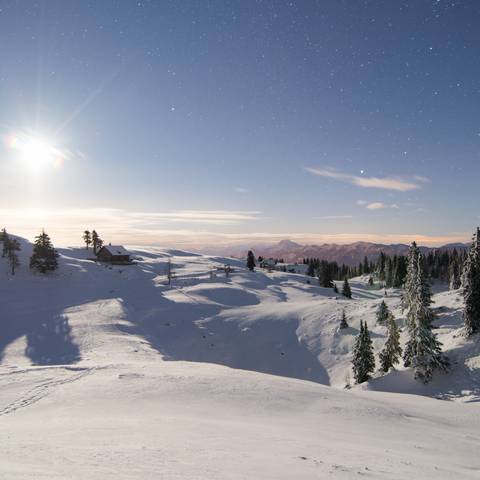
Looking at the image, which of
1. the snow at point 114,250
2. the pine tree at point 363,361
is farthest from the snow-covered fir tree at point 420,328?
the snow at point 114,250

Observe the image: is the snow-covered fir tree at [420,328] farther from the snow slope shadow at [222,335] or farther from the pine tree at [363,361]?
the snow slope shadow at [222,335]

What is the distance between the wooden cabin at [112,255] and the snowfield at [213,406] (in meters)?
45.7

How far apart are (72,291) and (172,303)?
65.7 feet

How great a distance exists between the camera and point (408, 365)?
38156mm

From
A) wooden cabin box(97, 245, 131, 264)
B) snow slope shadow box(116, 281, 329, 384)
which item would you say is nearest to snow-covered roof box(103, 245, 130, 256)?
wooden cabin box(97, 245, 131, 264)

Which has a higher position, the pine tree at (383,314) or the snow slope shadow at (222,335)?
the pine tree at (383,314)

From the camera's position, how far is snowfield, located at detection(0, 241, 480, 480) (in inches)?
356

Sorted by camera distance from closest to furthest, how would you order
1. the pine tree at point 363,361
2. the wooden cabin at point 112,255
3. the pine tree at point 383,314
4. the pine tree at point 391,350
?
the pine tree at point 363,361
the pine tree at point 391,350
the pine tree at point 383,314
the wooden cabin at point 112,255

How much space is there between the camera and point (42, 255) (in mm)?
79000

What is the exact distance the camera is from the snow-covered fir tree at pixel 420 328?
3494 centimetres

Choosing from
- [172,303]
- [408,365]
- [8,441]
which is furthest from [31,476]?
[172,303]

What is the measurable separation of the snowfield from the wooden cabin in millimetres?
45728

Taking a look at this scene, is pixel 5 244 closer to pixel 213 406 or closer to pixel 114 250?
pixel 114 250

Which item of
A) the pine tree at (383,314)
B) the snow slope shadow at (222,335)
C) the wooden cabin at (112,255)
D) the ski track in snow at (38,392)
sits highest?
the wooden cabin at (112,255)
